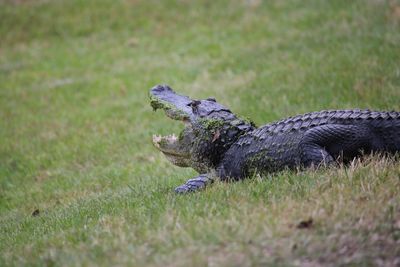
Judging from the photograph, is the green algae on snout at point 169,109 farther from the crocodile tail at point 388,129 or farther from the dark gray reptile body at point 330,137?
the crocodile tail at point 388,129

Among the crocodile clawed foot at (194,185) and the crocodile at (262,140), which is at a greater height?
the crocodile at (262,140)

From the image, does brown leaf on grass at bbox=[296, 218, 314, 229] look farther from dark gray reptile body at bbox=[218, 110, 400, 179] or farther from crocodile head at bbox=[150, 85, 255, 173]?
crocodile head at bbox=[150, 85, 255, 173]

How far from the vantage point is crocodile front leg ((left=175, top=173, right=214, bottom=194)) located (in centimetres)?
598

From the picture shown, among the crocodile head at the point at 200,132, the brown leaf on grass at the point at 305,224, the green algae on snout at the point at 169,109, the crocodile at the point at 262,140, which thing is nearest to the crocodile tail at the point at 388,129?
the crocodile at the point at 262,140

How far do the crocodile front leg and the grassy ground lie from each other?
12 cm

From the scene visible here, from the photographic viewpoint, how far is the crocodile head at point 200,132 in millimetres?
6355

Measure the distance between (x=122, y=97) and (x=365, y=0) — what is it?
6900 millimetres

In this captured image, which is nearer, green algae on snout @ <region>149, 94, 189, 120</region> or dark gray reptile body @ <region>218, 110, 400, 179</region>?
dark gray reptile body @ <region>218, 110, 400, 179</region>

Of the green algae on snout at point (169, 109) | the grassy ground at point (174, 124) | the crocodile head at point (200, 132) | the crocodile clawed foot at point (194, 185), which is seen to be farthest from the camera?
the green algae on snout at point (169, 109)

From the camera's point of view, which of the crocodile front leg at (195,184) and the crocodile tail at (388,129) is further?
the crocodile front leg at (195,184)

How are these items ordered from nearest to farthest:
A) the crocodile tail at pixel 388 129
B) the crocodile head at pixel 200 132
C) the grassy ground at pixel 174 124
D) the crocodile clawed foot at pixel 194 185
→ the grassy ground at pixel 174 124 → the crocodile tail at pixel 388 129 → the crocodile clawed foot at pixel 194 185 → the crocodile head at pixel 200 132

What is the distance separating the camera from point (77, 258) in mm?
4312

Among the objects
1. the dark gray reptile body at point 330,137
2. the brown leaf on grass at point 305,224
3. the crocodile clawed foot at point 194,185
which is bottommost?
the crocodile clawed foot at point 194,185

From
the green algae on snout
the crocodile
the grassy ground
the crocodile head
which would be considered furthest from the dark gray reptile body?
the green algae on snout
